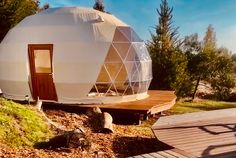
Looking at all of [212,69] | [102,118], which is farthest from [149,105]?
[212,69]

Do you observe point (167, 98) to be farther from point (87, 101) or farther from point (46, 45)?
point (46, 45)

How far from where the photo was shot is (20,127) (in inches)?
286

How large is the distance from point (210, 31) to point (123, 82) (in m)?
66.2

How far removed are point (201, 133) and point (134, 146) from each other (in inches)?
59.4

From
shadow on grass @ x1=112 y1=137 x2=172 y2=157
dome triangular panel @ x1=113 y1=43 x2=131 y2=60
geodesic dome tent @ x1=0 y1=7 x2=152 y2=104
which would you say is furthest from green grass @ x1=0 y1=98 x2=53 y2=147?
dome triangular panel @ x1=113 y1=43 x2=131 y2=60

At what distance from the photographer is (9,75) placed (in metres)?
13.3

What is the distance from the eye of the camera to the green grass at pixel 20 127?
674 cm

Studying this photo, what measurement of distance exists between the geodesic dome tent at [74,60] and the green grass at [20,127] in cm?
379

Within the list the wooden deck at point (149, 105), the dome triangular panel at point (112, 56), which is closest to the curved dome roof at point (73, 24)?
the dome triangular panel at point (112, 56)

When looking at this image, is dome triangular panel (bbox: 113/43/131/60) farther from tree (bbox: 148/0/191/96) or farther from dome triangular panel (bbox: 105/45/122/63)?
tree (bbox: 148/0/191/96)

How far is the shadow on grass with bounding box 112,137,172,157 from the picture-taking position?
24.6 feet

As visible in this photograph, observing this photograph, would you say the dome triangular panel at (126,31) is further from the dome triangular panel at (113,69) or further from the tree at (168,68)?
the tree at (168,68)

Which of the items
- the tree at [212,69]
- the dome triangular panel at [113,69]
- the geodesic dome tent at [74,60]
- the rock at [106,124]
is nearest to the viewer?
the rock at [106,124]

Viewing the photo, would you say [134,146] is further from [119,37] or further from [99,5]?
[99,5]
